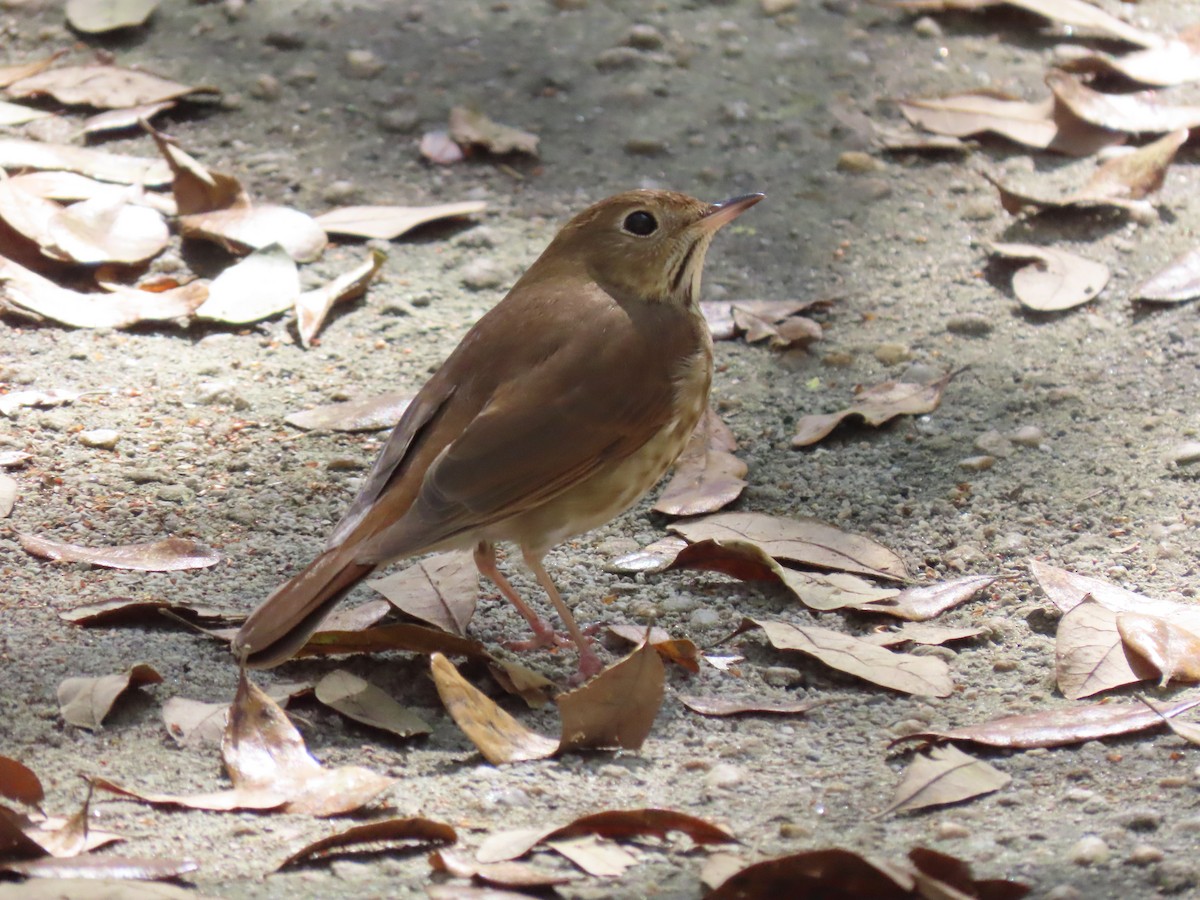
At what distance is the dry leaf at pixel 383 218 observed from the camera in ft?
19.8

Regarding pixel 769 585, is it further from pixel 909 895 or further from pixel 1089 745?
pixel 909 895

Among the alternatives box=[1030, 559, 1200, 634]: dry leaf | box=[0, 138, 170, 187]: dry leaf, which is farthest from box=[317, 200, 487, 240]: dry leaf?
box=[1030, 559, 1200, 634]: dry leaf

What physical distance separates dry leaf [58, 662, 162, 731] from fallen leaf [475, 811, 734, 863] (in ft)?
3.26

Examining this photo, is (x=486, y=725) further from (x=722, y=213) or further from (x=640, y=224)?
(x=722, y=213)

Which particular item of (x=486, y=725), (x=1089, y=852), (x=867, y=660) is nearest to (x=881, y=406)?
(x=867, y=660)

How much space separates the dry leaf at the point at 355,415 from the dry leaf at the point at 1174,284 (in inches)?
101

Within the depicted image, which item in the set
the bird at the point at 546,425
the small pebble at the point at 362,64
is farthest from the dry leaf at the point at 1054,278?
the small pebble at the point at 362,64

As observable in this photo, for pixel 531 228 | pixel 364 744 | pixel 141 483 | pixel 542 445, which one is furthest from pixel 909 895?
pixel 531 228

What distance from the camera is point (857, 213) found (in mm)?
6242

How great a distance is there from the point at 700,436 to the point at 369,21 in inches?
127

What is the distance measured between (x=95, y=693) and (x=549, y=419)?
1269 mm

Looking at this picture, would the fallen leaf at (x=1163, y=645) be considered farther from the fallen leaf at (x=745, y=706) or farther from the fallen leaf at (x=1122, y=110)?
the fallen leaf at (x=1122, y=110)

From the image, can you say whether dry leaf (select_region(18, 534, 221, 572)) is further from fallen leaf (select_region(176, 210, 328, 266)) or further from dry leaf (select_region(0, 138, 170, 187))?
dry leaf (select_region(0, 138, 170, 187))

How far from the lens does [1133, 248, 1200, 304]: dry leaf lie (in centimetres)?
558
